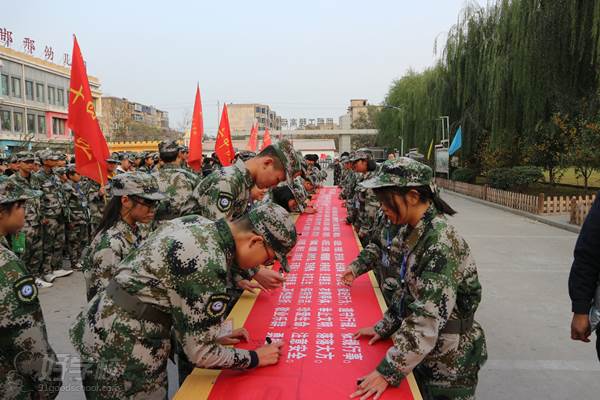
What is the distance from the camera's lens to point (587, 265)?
2062 millimetres

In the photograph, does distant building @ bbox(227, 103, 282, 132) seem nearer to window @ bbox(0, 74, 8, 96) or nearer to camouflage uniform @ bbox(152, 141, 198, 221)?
window @ bbox(0, 74, 8, 96)

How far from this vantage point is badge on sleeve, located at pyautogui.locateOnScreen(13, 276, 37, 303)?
1.85 metres

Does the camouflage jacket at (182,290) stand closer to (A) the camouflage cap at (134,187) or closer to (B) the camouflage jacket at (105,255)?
(B) the camouflage jacket at (105,255)

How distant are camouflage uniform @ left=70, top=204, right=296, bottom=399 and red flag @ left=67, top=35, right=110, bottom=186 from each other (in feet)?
9.00

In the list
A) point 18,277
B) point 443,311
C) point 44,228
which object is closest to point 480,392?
point 443,311

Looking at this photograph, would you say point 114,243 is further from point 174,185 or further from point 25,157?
point 25,157

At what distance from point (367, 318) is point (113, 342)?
48.0 inches

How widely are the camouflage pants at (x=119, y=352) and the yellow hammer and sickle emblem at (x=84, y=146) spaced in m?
2.80

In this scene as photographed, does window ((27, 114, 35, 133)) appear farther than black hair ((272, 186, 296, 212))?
Yes

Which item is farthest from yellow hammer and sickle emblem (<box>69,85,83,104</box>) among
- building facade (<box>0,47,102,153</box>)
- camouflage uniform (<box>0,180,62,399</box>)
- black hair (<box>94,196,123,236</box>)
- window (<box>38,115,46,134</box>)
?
window (<box>38,115,46,134</box>)

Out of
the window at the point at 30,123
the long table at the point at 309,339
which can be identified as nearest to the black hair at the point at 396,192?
the long table at the point at 309,339

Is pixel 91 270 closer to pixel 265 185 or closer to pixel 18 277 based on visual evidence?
pixel 18 277

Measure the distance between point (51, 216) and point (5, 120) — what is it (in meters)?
29.5

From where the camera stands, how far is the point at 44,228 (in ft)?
21.6
